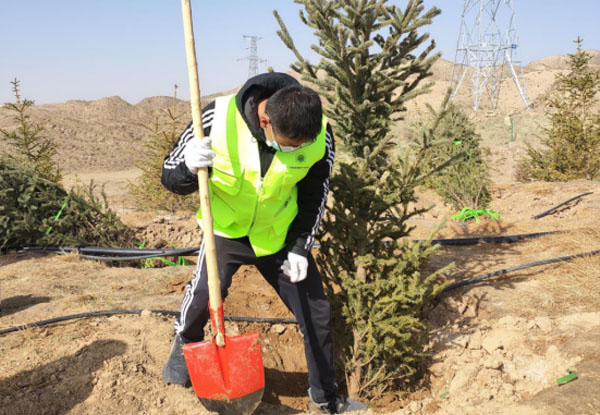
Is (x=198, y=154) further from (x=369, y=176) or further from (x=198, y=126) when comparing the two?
(x=369, y=176)

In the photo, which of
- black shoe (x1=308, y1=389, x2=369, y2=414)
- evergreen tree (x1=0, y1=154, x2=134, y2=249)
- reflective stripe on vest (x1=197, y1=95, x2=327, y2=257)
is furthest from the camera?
evergreen tree (x1=0, y1=154, x2=134, y2=249)

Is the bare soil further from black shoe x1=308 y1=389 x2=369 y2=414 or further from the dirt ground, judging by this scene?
black shoe x1=308 y1=389 x2=369 y2=414

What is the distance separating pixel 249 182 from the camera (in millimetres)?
2502

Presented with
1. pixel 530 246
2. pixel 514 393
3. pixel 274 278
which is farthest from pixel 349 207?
pixel 530 246

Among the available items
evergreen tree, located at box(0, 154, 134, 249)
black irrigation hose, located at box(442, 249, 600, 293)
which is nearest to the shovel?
black irrigation hose, located at box(442, 249, 600, 293)

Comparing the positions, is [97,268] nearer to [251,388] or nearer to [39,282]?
[39,282]

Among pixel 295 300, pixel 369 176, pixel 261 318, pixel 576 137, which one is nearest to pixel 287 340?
pixel 261 318

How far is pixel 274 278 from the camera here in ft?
9.32

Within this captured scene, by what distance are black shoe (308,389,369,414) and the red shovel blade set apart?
0.44 m

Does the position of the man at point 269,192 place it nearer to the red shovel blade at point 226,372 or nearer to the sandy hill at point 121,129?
the red shovel blade at point 226,372

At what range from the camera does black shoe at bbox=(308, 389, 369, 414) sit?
2.84 m

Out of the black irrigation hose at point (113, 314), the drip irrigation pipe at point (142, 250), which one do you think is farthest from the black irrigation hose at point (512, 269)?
the black irrigation hose at point (113, 314)

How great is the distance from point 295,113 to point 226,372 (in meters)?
1.50

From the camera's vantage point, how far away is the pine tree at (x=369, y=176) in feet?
9.11
